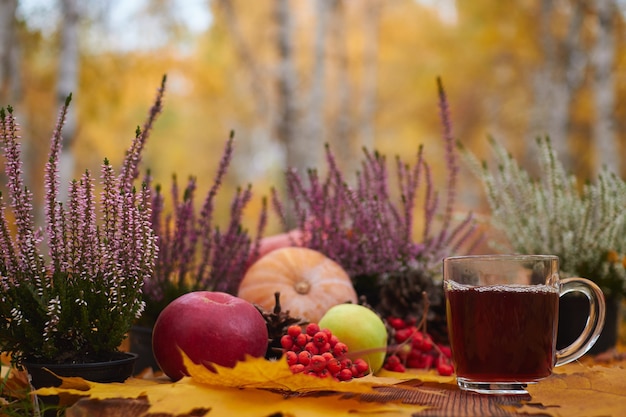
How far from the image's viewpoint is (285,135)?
7738 millimetres

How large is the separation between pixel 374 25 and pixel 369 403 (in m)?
15.6

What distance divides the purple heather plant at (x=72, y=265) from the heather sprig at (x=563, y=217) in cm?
147

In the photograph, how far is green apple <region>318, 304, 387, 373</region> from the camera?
5.99 feet

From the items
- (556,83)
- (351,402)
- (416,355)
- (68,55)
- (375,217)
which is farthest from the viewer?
(556,83)

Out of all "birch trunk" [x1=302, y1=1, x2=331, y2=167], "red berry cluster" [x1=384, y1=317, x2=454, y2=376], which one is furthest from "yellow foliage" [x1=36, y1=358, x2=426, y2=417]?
"birch trunk" [x1=302, y1=1, x2=331, y2=167]

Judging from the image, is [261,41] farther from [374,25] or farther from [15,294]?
[15,294]

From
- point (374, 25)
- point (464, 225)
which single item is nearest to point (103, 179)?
point (464, 225)

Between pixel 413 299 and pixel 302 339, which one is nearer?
pixel 302 339

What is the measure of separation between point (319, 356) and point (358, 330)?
351mm

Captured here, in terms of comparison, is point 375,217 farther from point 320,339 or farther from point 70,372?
point 70,372

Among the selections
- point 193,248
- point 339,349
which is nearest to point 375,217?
point 193,248

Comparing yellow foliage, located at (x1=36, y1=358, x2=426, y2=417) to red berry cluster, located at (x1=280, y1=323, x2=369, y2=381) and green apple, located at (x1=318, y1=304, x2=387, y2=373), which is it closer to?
red berry cluster, located at (x1=280, y1=323, x2=369, y2=381)

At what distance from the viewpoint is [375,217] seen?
93.4 inches

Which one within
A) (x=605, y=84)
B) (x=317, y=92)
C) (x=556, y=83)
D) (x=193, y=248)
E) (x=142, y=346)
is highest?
(x=556, y=83)
